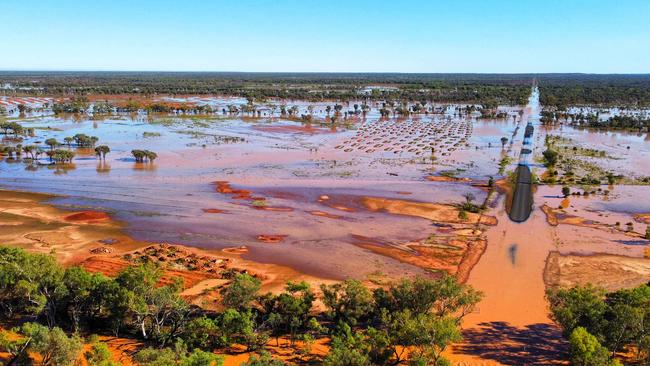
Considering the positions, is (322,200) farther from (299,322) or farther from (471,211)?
(299,322)

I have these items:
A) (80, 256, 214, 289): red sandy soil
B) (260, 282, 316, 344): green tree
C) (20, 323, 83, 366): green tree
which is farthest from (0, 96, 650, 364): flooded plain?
(20, 323, 83, 366): green tree

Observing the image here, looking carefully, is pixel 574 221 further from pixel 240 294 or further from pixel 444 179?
pixel 240 294

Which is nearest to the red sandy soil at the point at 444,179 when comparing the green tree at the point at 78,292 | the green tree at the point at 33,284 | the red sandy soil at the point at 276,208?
the red sandy soil at the point at 276,208

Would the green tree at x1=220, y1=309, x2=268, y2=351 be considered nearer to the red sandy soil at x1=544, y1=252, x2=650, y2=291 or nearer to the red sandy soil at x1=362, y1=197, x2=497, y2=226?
the red sandy soil at x1=544, y1=252, x2=650, y2=291

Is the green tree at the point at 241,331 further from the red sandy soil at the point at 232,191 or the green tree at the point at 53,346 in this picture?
the red sandy soil at the point at 232,191

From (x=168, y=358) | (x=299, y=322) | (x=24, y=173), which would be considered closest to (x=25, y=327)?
(x=168, y=358)

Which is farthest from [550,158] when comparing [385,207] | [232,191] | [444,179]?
[232,191]

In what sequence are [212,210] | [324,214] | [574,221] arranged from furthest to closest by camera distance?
[212,210]
[324,214]
[574,221]
